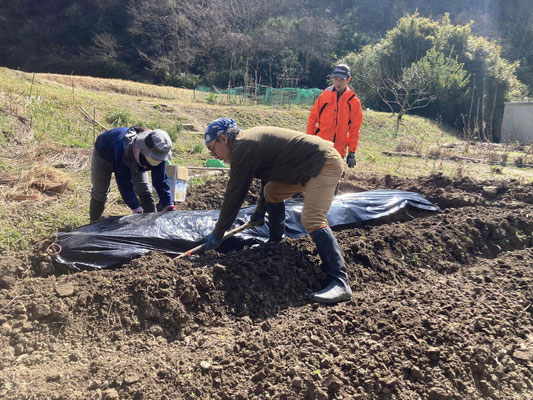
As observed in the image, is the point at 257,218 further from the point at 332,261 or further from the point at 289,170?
the point at 332,261

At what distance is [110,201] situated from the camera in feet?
16.4

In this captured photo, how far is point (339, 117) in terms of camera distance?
5.14 m

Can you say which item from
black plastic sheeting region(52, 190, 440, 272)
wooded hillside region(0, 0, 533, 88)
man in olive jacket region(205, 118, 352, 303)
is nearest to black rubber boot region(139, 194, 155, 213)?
black plastic sheeting region(52, 190, 440, 272)

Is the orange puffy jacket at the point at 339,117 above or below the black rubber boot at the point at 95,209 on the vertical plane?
above

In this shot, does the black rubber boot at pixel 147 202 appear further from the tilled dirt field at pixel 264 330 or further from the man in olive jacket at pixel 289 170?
the man in olive jacket at pixel 289 170

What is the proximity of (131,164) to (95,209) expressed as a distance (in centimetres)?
81

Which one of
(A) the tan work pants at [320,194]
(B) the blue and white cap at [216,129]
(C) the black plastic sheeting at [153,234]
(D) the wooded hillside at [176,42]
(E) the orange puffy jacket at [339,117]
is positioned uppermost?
(D) the wooded hillside at [176,42]

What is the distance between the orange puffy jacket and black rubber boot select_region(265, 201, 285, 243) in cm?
174

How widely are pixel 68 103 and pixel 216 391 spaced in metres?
8.77

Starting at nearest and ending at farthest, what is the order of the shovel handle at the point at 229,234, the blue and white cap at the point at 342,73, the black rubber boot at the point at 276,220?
the shovel handle at the point at 229,234, the black rubber boot at the point at 276,220, the blue and white cap at the point at 342,73

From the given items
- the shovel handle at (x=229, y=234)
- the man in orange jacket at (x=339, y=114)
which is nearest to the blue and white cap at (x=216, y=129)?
the shovel handle at (x=229, y=234)

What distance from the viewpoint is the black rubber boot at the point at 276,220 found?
3.79m

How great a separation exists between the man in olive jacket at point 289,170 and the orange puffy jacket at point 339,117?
1.99 meters

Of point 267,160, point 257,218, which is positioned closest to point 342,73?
point 257,218
